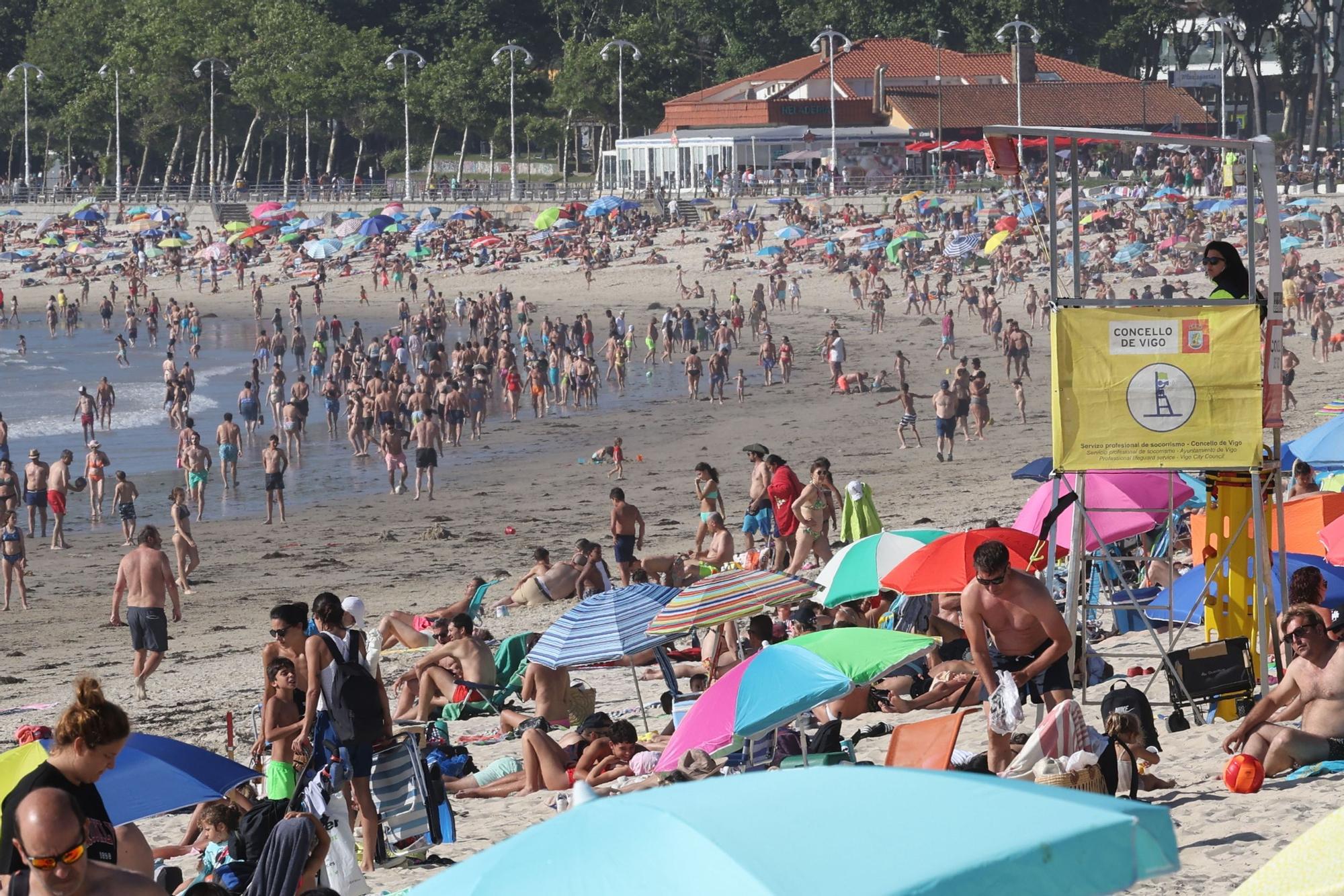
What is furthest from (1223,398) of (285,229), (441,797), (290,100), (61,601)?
(290,100)

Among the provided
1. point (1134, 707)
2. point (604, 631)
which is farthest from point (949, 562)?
point (1134, 707)

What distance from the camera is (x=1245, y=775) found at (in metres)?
6.16

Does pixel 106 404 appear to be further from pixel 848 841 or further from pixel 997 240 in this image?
pixel 848 841

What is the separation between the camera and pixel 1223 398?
723 centimetres

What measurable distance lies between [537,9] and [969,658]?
65.7 m

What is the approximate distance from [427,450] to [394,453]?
1.53 ft

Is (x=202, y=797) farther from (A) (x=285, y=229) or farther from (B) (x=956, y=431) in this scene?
(A) (x=285, y=229)

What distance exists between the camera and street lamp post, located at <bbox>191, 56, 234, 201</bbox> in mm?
62938

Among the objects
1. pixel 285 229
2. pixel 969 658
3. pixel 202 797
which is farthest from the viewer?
pixel 285 229

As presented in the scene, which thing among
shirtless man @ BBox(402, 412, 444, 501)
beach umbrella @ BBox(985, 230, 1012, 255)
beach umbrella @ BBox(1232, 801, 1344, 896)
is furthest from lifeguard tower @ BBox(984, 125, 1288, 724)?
beach umbrella @ BBox(985, 230, 1012, 255)

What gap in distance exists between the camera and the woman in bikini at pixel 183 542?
15.4 meters

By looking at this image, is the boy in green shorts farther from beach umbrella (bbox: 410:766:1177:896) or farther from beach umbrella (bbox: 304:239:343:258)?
beach umbrella (bbox: 304:239:343:258)

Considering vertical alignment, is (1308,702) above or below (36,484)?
above

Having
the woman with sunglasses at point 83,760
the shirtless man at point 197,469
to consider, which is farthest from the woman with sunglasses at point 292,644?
the shirtless man at point 197,469
